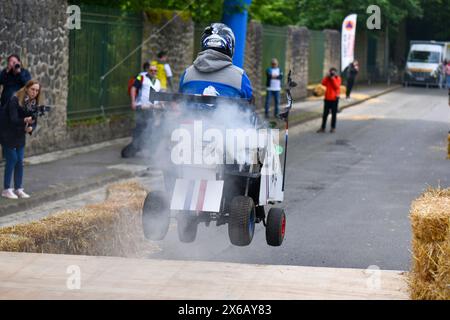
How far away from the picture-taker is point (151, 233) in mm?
8789

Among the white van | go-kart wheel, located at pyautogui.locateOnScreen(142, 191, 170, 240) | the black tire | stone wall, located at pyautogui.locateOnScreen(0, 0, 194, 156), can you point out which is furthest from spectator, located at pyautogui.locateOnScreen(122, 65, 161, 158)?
the white van

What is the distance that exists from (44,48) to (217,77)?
39.8 feet

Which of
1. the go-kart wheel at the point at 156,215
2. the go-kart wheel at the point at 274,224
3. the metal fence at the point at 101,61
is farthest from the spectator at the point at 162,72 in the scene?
the go-kart wheel at the point at 156,215

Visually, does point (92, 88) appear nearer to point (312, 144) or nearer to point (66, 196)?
point (312, 144)

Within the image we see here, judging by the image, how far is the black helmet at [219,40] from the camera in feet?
28.8

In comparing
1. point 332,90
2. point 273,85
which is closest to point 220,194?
point 332,90

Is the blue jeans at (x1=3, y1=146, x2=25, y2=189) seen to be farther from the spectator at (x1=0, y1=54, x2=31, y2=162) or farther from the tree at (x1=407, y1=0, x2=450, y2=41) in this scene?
the tree at (x1=407, y1=0, x2=450, y2=41)

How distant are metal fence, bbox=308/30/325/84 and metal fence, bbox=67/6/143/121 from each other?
2083 cm

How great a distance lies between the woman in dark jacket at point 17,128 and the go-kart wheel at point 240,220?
21.7ft

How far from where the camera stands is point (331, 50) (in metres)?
49.4

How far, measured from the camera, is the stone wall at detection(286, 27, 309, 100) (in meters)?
40.8

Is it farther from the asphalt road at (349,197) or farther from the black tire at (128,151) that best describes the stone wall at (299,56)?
the black tire at (128,151)
